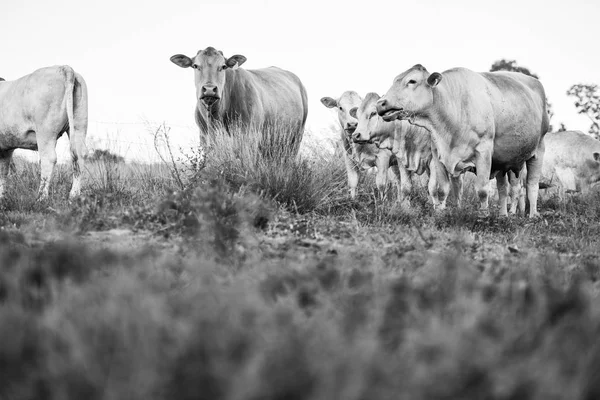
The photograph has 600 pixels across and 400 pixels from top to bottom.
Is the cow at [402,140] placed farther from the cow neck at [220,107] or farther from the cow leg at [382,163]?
the cow neck at [220,107]

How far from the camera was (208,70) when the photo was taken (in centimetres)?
1130

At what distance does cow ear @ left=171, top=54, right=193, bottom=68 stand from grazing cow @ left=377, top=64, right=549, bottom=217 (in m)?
3.28

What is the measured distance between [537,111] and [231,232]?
7.97 m

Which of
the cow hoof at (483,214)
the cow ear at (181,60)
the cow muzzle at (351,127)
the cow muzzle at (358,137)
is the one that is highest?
the cow ear at (181,60)

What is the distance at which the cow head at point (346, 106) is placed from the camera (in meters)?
14.2

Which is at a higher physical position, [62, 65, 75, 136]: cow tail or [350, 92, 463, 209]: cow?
[62, 65, 75, 136]: cow tail

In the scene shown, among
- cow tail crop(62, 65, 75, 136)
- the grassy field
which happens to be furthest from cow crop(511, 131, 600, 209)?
the grassy field

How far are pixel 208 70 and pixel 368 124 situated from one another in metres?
3.15

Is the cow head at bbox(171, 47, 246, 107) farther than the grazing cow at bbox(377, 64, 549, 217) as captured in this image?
Yes

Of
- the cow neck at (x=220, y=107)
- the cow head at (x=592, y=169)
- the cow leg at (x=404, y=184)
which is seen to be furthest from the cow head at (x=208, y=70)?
the cow head at (x=592, y=169)

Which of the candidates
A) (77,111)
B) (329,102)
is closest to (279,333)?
(77,111)

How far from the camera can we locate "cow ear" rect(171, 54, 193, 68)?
37.9 feet

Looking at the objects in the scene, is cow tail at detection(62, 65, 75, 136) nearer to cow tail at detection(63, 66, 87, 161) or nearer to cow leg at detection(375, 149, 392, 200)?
cow tail at detection(63, 66, 87, 161)

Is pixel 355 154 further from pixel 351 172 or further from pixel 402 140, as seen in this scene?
pixel 402 140
